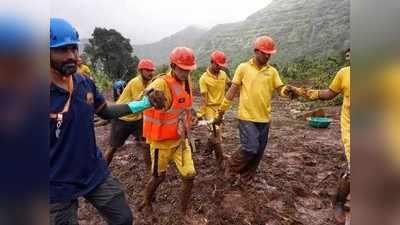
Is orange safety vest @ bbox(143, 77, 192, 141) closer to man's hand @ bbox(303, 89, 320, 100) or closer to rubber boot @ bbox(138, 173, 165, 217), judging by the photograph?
rubber boot @ bbox(138, 173, 165, 217)

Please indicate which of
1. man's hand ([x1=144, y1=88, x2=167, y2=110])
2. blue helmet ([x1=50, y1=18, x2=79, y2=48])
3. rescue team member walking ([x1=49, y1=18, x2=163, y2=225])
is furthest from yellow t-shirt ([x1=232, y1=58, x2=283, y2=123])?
blue helmet ([x1=50, y1=18, x2=79, y2=48])

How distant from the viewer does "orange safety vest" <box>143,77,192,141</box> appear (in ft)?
12.8

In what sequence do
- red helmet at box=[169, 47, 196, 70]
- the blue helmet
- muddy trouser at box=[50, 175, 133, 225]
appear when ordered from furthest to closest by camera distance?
red helmet at box=[169, 47, 196, 70] < muddy trouser at box=[50, 175, 133, 225] < the blue helmet

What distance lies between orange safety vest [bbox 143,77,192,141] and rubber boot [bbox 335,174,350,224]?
1430mm

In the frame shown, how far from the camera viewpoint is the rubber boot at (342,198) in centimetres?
369

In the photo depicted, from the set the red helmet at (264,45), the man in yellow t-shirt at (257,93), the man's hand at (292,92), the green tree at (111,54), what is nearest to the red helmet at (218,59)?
the man in yellow t-shirt at (257,93)

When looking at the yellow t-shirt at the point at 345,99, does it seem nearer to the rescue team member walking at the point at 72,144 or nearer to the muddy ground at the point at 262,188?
the muddy ground at the point at 262,188

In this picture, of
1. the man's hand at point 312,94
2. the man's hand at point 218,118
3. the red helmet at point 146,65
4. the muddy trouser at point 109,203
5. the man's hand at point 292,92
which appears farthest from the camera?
the red helmet at point 146,65

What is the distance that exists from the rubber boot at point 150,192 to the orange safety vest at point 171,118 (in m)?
0.42

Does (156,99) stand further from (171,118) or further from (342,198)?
(342,198)

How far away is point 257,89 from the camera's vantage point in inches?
191

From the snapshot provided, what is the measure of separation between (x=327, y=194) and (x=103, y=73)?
16.8 metres

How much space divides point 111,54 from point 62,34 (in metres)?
19.2

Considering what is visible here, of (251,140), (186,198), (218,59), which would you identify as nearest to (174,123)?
(186,198)
